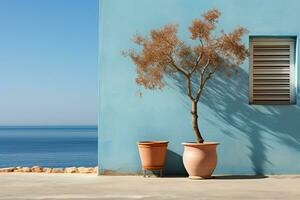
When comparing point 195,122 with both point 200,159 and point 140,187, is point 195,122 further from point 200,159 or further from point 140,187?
point 140,187

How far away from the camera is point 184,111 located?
40.5ft

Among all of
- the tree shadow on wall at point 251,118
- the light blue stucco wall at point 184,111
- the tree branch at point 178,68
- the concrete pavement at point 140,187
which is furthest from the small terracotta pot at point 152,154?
the tree branch at point 178,68

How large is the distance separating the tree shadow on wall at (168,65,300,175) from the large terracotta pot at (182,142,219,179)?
998 millimetres

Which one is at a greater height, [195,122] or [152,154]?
[195,122]

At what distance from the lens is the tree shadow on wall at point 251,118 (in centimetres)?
1233

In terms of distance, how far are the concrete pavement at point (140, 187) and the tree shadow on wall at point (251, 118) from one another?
2.54 feet

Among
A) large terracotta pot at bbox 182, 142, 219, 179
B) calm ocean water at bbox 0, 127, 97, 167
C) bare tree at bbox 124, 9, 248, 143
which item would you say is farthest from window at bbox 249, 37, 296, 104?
calm ocean water at bbox 0, 127, 97, 167

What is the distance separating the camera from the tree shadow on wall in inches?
485

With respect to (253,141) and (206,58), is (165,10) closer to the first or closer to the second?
(206,58)

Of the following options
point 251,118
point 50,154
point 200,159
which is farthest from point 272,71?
point 50,154

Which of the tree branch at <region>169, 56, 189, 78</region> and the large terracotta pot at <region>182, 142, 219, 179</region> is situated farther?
the tree branch at <region>169, 56, 189, 78</region>

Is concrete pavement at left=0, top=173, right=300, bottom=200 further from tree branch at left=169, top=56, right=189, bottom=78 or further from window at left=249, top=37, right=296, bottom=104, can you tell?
tree branch at left=169, top=56, right=189, bottom=78

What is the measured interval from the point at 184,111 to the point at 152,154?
50.5 inches

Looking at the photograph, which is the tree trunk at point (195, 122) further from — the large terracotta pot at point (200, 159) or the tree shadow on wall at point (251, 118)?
the tree shadow on wall at point (251, 118)
